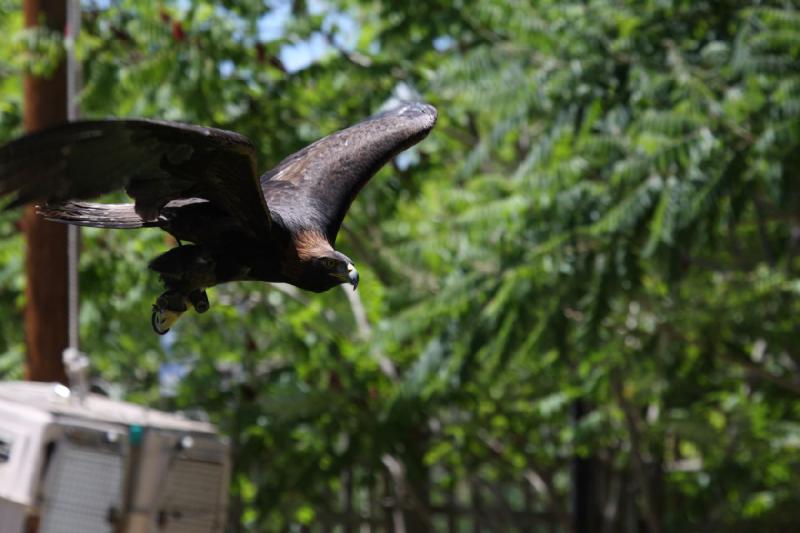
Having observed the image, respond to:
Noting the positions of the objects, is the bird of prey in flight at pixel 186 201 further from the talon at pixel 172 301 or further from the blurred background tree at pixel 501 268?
the blurred background tree at pixel 501 268

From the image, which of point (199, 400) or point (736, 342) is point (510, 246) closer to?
point (736, 342)

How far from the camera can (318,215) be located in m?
3.66

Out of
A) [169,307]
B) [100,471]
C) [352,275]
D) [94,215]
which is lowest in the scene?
[100,471]

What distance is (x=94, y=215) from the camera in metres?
3.36

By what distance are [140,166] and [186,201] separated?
1.03 feet

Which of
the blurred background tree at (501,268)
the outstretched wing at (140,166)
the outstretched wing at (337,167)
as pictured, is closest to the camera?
the outstretched wing at (140,166)

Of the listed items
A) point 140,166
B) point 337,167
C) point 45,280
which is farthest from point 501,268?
point 140,166

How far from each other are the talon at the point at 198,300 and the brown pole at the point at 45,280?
139 inches

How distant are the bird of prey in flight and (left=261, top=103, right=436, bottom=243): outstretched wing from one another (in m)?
0.01

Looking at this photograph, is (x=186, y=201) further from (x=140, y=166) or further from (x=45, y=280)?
(x=45, y=280)

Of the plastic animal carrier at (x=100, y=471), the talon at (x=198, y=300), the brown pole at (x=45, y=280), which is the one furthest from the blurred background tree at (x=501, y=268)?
the talon at (x=198, y=300)

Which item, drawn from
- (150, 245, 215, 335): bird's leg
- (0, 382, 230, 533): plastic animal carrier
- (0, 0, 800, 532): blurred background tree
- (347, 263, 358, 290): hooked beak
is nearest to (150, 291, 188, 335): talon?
(150, 245, 215, 335): bird's leg

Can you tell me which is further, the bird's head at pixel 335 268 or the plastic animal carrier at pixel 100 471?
the plastic animal carrier at pixel 100 471

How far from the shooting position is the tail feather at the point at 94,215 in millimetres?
3266
